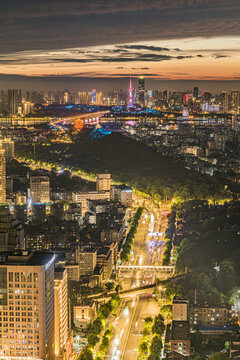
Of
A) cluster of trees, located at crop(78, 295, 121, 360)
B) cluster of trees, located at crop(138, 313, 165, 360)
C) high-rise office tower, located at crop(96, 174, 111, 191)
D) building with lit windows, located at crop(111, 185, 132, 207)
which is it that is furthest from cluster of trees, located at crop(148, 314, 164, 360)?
high-rise office tower, located at crop(96, 174, 111, 191)

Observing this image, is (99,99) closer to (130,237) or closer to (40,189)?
(40,189)

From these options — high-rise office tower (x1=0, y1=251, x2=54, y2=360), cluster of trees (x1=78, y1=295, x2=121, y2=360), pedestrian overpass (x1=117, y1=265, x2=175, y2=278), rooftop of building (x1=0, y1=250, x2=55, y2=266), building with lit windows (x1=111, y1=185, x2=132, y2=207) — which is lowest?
pedestrian overpass (x1=117, y1=265, x2=175, y2=278)

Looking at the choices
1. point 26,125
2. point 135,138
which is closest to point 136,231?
point 135,138

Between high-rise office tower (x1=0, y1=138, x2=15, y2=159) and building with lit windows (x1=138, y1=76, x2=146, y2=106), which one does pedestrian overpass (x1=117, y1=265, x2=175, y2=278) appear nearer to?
high-rise office tower (x1=0, y1=138, x2=15, y2=159)

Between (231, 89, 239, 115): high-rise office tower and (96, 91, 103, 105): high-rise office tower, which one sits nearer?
(231, 89, 239, 115): high-rise office tower

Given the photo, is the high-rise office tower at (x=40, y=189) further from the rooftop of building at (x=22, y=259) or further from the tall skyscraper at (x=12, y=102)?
the tall skyscraper at (x=12, y=102)

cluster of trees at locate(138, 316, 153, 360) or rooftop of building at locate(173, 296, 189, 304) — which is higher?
rooftop of building at locate(173, 296, 189, 304)

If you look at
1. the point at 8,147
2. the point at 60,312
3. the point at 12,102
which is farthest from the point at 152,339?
the point at 12,102
